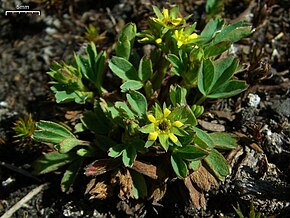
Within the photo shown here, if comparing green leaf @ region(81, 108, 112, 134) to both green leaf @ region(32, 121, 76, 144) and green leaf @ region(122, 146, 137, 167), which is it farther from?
green leaf @ region(122, 146, 137, 167)

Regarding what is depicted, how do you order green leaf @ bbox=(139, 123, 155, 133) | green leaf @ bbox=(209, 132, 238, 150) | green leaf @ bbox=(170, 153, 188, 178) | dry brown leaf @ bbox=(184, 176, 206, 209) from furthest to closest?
green leaf @ bbox=(209, 132, 238, 150) → dry brown leaf @ bbox=(184, 176, 206, 209) → green leaf @ bbox=(170, 153, 188, 178) → green leaf @ bbox=(139, 123, 155, 133)

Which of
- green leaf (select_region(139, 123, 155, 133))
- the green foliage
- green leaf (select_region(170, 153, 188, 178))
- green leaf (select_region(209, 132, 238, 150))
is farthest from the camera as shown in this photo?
the green foliage

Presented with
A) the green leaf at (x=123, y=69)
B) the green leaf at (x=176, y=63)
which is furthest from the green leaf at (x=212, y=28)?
the green leaf at (x=123, y=69)

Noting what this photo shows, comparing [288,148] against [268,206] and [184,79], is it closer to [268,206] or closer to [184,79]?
[268,206]

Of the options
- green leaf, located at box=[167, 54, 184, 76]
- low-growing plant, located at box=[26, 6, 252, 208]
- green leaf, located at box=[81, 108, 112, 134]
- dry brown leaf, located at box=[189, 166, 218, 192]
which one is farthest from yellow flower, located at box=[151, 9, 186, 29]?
dry brown leaf, located at box=[189, 166, 218, 192]

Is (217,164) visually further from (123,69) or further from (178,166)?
(123,69)

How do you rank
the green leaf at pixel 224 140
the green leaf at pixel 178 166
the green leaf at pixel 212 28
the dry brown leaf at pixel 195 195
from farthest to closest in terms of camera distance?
the green leaf at pixel 212 28 < the green leaf at pixel 224 140 < the dry brown leaf at pixel 195 195 < the green leaf at pixel 178 166

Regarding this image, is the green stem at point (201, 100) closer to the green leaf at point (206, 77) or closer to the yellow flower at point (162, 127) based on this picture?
the green leaf at point (206, 77)

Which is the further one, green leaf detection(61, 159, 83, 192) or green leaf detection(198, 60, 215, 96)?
green leaf detection(61, 159, 83, 192)
